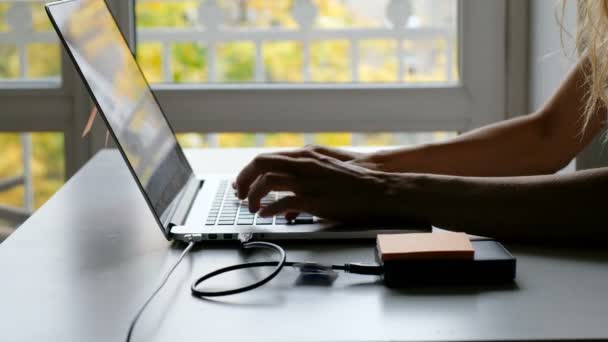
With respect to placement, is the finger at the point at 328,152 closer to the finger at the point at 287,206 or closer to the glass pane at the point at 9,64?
the finger at the point at 287,206

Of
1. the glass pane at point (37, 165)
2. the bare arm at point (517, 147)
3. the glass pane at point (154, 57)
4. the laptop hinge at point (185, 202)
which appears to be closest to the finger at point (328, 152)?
the bare arm at point (517, 147)

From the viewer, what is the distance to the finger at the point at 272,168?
112cm

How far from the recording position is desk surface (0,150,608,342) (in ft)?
2.62

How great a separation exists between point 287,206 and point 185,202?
0.71ft

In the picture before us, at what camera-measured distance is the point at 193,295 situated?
2.98 feet

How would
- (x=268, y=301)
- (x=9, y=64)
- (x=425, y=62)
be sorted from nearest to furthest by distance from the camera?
(x=268, y=301) → (x=425, y=62) → (x=9, y=64)

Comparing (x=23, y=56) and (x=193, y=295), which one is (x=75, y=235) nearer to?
(x=193, y=295)

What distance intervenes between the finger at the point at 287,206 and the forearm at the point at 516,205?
0.11m

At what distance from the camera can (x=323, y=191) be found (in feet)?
3.63

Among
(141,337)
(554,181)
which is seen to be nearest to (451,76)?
(554,181)

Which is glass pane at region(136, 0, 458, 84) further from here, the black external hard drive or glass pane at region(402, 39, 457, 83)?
the black external hard drive

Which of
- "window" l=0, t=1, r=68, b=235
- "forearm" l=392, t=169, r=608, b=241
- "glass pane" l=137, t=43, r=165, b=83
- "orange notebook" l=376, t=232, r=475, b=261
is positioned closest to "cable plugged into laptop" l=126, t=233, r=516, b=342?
"orange notebook" l=376, t=232, r=475, b=261

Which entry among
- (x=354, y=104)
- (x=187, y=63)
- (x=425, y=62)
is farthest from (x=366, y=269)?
(x=187, y=63)

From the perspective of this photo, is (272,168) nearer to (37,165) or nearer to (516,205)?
(516,205)
